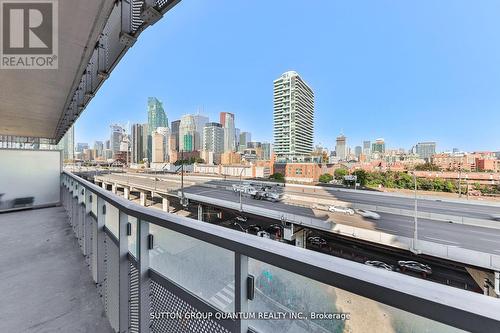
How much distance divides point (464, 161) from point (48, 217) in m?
63.4

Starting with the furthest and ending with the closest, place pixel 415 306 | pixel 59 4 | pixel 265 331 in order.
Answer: pixel 59 4 → pixel 265 331 → pixel 415 306

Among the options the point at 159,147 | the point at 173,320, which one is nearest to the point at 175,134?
the point at 159,147

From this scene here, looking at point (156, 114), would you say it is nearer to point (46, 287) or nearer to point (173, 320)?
point (46, 287)

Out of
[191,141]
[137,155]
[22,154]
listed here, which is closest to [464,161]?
[191,141]

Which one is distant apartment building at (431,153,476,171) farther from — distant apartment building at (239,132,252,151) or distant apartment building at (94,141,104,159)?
distant apartment building at (239,132,252,151)

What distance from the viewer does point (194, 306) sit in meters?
1.04

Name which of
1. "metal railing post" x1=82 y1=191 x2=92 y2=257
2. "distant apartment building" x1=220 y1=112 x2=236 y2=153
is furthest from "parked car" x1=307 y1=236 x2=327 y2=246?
"distant apartment building" x1=220 y1=112 x2=236 y2=153

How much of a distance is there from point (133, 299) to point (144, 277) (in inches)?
11.3

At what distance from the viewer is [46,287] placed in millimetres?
2561

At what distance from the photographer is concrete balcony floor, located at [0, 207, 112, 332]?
6.66ft

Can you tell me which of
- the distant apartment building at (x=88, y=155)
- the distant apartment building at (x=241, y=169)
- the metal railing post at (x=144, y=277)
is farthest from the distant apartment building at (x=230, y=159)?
the metal railing post at (x=144, y=277)

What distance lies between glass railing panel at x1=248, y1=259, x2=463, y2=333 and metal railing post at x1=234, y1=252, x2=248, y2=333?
22 mm

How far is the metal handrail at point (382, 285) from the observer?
0.43 m

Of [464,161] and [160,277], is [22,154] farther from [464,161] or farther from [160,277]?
[464,161]
